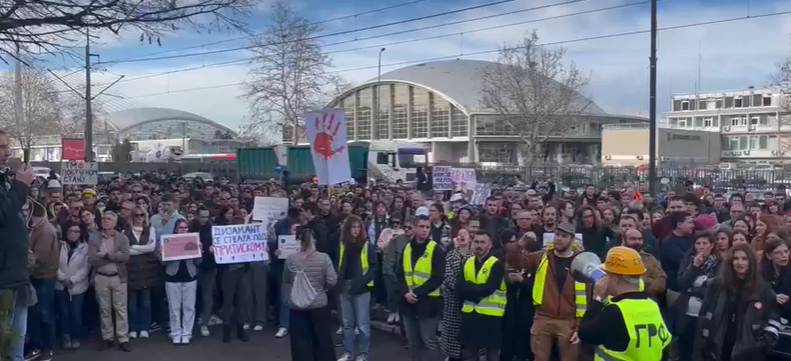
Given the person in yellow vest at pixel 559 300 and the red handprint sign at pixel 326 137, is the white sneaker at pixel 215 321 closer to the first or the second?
the red handprint sign at pixel 326 137

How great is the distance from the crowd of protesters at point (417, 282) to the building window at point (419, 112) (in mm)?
79793

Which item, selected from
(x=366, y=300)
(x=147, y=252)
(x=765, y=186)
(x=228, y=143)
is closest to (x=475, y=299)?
(x=366, y=300)

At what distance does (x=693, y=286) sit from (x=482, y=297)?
6.78ft

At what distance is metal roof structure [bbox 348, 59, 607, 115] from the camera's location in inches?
3435

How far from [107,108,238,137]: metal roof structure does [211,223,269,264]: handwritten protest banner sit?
11500 cm

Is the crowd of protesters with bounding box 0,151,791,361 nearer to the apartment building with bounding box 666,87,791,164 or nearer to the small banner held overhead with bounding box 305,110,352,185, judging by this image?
the small banner held overhead with bounding box 305,110,352,185

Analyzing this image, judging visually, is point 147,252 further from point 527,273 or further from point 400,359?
point 527,273

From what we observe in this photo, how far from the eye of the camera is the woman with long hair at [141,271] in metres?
10.6

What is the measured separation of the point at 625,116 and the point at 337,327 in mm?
89851

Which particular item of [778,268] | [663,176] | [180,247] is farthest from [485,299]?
[663,176]

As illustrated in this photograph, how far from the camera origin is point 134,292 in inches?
421

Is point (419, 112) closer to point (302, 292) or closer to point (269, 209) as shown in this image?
point (269, 209)

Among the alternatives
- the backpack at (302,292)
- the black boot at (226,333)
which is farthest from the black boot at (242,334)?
the backpack at (302,292)

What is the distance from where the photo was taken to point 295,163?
40.8m
